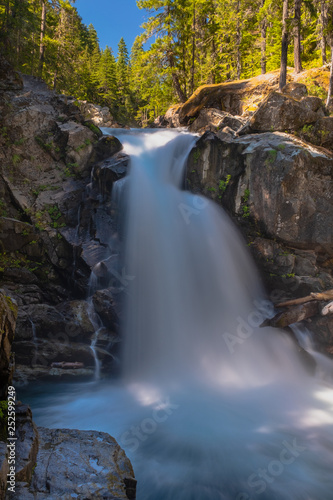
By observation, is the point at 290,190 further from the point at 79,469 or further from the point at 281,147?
the point at 79,469

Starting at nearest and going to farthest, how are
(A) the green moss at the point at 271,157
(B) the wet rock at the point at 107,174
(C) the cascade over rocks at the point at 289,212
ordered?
(C) the cascade over rocks at the point at 289,212 < (A) the green moss at the point at 271,157 < (B) the wet rock at the point at 107,174

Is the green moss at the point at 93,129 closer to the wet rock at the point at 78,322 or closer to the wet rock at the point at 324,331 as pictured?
the wet rock at the point at 78,322

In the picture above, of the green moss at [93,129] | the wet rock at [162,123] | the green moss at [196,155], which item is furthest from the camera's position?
the wet rock at [162,123]

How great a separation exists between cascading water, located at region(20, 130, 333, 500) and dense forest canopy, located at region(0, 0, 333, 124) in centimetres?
995

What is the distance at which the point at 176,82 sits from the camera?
22297 mm

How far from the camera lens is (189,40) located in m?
22.0

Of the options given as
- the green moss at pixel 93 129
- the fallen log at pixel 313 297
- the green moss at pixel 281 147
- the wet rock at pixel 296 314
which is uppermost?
the green moss at pixel 93 129

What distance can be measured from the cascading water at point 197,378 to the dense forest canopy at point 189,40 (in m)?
9.95

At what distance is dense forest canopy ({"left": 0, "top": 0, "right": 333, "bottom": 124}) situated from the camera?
679 inches

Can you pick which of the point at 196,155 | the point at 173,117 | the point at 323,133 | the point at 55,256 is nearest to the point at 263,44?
the point at 173,117

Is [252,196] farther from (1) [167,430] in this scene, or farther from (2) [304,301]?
(1) [167,430]

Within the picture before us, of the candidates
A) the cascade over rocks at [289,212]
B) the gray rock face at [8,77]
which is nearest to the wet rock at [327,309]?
the cascade over rocks at [289,212]

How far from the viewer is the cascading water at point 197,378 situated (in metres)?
5.23

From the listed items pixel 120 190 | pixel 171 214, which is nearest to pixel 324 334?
pixel 171 214
